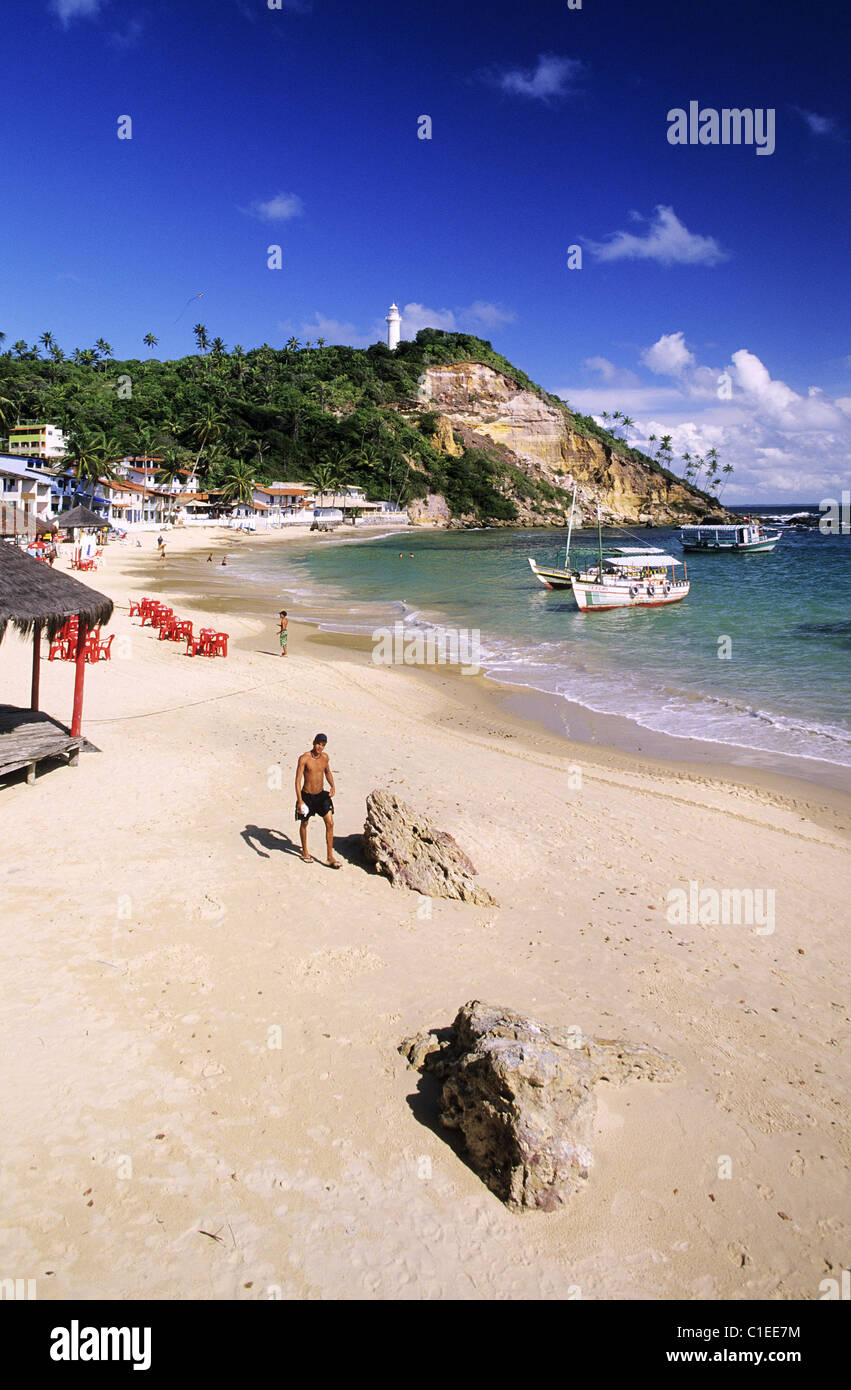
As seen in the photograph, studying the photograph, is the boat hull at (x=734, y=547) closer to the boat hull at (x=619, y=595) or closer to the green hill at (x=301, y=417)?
the green hill at (x=301, y=417)

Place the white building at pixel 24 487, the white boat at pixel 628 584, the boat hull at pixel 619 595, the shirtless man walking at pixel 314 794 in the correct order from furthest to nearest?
the white building at pixel 24 487 → the white boat at pixel 628 584 → the boat hull at pixel 619 595 → the shirtless man walking at pixel 314 794

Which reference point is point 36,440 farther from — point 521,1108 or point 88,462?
point 521,1108

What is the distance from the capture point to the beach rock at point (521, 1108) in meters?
4.41

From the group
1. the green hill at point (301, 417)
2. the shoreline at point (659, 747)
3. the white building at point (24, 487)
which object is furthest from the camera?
the green hill at point (301, 417)

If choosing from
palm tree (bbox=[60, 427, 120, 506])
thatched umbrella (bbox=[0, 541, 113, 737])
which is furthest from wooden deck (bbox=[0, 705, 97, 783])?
palm tree (bbox=[60, 427, 120, 506])

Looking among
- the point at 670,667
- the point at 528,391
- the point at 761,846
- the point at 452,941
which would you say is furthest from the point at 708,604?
the point at 528,391

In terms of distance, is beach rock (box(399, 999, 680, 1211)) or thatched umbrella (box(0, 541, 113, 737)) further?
thatched umbrella (box(0, 541, 113, 737))

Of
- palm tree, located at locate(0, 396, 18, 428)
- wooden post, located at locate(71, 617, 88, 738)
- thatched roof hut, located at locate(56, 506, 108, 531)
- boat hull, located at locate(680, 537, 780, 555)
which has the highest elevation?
palm tree, located at locate(0, 396, 18, 428)

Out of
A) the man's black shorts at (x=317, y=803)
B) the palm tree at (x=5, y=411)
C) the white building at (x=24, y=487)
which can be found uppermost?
the palm tree at (x=5, y=411)

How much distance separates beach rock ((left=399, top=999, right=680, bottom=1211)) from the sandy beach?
0.46ft

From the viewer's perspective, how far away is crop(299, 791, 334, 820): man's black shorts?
8344 mm

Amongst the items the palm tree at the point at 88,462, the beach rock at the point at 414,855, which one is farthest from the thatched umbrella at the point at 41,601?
the palm tree at the point at 88,462

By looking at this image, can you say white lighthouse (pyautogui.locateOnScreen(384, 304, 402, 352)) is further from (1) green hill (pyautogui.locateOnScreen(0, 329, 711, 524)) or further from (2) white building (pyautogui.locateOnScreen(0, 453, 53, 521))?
(2) white building (pyautogui.locateOnScreen(0, 453, 53, 521))
